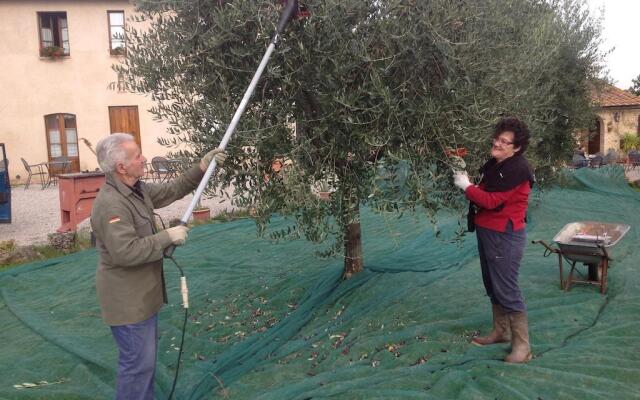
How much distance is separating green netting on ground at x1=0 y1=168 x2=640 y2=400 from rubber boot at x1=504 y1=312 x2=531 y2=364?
4.1 inches

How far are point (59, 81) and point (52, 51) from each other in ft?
3.75

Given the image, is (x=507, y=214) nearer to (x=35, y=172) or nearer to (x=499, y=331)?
(x=499, y=331)

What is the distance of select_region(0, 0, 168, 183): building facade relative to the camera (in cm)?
2044

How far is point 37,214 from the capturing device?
14.1 metres

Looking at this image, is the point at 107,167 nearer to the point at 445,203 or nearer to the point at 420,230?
the point at 445,203

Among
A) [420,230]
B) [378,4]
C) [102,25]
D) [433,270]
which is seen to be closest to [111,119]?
[102,25]

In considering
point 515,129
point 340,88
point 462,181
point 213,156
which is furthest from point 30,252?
point 515,129

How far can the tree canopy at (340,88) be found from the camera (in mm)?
4305

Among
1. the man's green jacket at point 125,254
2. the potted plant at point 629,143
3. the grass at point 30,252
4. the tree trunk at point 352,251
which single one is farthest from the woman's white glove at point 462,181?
the potted plant at point 629,143

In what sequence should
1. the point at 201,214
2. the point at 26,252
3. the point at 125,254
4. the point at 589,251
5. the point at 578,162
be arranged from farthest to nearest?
the point at 578,162 < the point at 201,214 < the point at 26,252 < the point at 589,251 < the point at 125,254

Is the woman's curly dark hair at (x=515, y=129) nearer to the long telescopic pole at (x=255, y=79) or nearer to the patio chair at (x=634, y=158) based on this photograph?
the long telescopic pole at (x=255, y=79)

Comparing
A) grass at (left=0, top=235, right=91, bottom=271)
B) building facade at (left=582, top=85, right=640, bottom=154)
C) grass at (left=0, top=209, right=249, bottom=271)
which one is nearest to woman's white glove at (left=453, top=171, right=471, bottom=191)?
grass at (left=0, top=209, right=249, bottom=271)

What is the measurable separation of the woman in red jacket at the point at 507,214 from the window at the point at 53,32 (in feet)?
67.6

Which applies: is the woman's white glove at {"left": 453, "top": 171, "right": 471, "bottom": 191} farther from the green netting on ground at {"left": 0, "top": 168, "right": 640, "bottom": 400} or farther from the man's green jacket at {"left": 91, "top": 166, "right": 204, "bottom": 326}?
the man's green jacket at {"left": 91, "top": 166, "right": 204, "bottom": 326}
